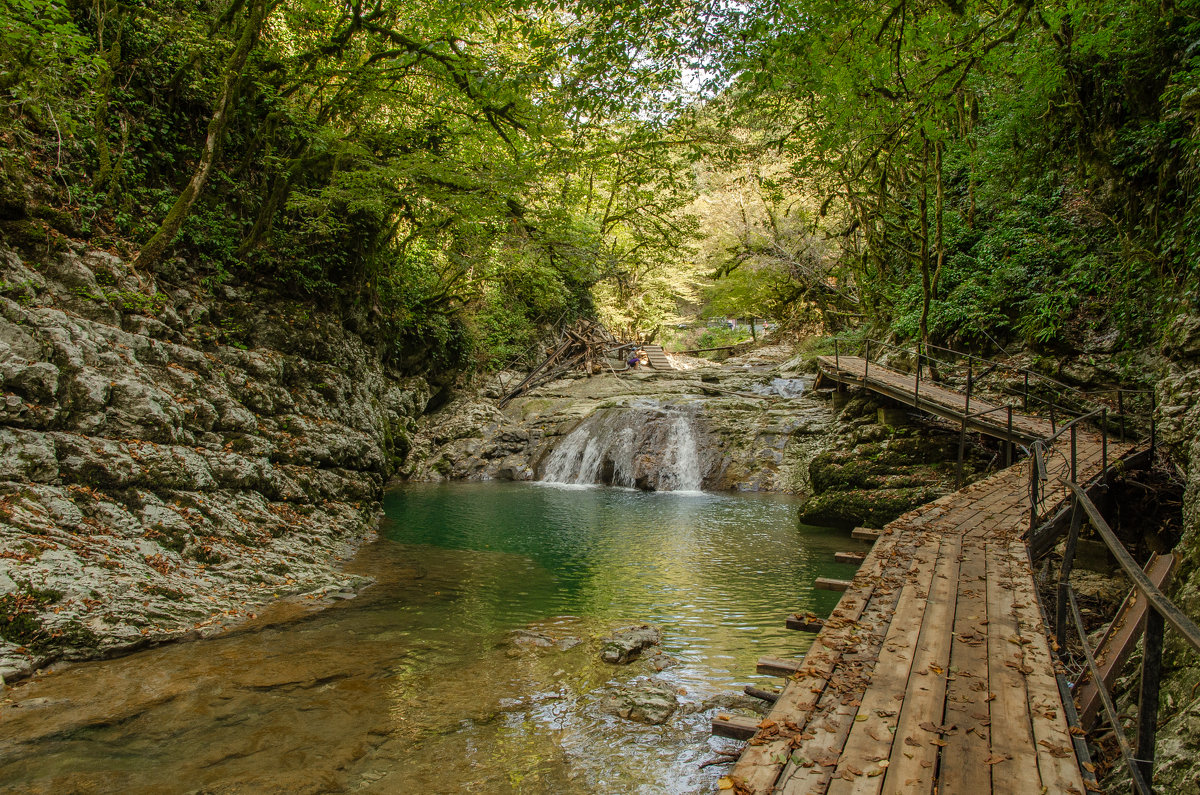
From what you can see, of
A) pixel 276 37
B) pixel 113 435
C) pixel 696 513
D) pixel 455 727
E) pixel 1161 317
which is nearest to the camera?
pixel 455 727

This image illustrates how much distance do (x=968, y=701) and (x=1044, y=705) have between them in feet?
1.05

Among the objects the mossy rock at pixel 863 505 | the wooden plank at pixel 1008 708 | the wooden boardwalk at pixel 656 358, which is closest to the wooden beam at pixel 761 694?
the wooden plank at pixel 1008 708

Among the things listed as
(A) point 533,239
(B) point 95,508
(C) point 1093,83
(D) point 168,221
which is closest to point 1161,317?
(C) point 1093,83

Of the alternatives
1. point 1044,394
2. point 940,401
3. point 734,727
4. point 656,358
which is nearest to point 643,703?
Result: point 734,727

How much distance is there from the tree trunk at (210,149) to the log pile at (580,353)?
1728 cm

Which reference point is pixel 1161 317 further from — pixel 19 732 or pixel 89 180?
pixel 89 180

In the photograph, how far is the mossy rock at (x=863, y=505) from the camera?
426 inches

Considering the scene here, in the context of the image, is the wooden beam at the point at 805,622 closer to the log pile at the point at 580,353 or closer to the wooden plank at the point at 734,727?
the wooden plank at the point at 734,727

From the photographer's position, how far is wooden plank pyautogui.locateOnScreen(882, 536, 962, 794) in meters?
2.36

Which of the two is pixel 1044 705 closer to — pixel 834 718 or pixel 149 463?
pixel 834 718

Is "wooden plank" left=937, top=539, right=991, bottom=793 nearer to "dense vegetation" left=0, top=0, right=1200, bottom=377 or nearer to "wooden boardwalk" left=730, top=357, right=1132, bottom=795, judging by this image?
"wooden boardwalk" left=730, top=357, right=1132, bottom=795

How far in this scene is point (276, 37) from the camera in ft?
38.1

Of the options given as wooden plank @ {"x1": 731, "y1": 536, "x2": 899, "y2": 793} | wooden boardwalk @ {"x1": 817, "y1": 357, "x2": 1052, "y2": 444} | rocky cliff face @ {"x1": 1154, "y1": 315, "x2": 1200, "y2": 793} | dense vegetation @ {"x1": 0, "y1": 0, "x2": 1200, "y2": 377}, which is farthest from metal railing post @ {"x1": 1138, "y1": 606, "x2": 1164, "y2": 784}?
wooden boardwalk @ {"x1": 817, "y1": 357, "x2": 1052, "y2": 444}

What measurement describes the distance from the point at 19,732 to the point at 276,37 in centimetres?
1208
